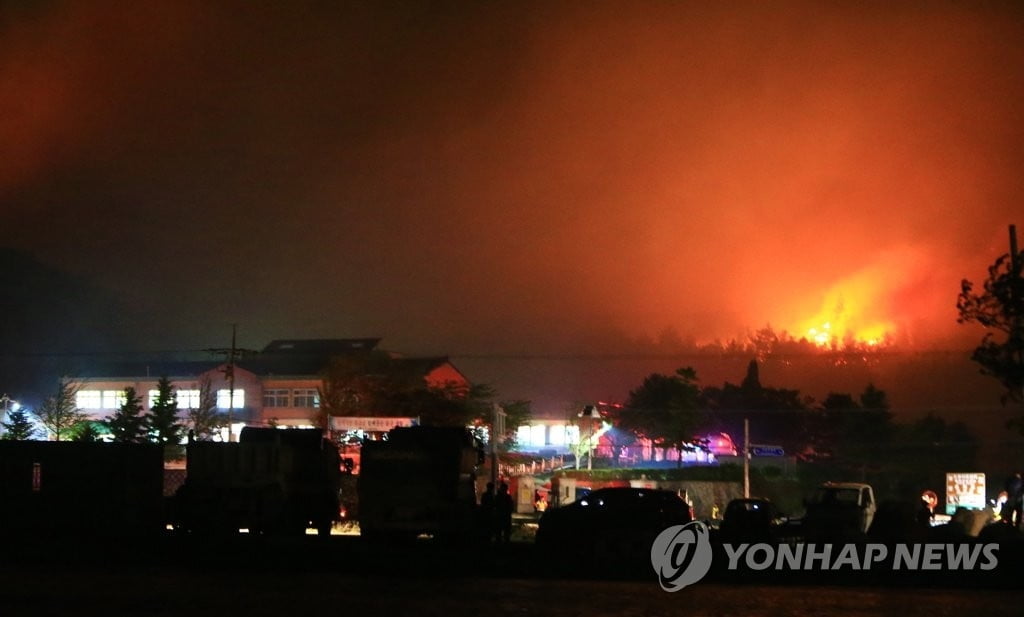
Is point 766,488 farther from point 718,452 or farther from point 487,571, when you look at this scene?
point 487,571

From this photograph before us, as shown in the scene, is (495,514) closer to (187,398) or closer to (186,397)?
(187,398)

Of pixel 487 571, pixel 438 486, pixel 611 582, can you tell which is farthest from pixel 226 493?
pixel 611 582

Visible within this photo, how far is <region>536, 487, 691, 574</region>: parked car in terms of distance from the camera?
744 inches

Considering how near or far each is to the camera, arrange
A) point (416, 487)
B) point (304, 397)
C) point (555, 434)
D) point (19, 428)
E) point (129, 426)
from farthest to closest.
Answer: point (555, 434) → point (304, 397) → point (129, 426) → point (19, 428) → point (416, 487)

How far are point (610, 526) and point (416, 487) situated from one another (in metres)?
6.29

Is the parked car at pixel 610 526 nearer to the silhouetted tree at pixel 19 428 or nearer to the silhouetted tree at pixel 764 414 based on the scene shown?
the silhouetted tree at pixel 19 428

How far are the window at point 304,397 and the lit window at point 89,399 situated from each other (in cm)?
1456

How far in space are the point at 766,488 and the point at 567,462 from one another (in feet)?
65.2

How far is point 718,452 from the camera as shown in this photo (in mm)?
76188

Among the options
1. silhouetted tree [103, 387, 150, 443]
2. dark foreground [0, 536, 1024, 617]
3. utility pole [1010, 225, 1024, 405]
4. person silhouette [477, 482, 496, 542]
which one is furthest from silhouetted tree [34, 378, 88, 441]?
utility pole [1010, 225, 1024, 405]

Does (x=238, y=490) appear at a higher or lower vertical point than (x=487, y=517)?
higher

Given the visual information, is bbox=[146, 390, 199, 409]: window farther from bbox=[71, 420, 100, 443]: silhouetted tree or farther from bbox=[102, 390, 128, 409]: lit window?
bbox=[71, 420, 100, 443]: silhouetted tree

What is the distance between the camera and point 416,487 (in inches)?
959

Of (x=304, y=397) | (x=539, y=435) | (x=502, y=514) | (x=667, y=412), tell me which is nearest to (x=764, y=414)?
(x=667, y=412)
